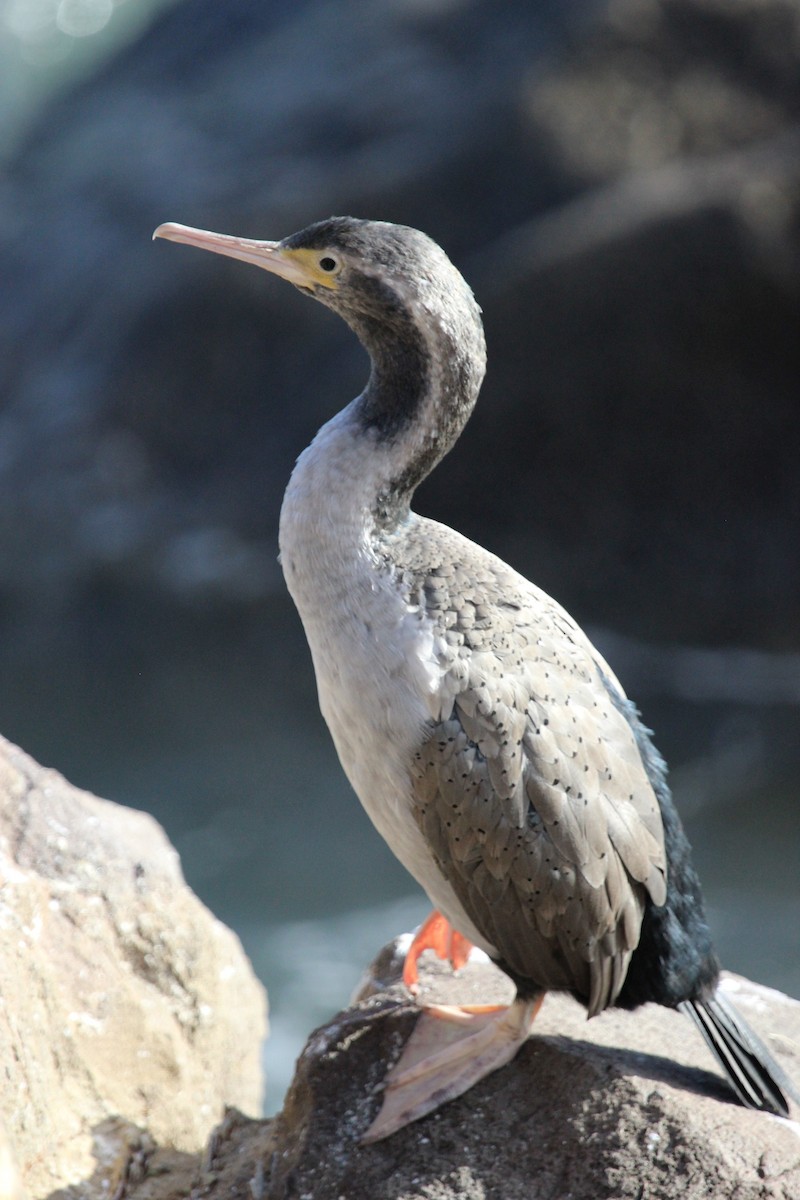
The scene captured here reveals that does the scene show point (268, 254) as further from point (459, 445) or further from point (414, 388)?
point (459, 445)

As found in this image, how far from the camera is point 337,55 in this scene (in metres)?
10.6

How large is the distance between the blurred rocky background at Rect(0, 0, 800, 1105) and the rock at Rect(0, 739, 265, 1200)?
12.6ft

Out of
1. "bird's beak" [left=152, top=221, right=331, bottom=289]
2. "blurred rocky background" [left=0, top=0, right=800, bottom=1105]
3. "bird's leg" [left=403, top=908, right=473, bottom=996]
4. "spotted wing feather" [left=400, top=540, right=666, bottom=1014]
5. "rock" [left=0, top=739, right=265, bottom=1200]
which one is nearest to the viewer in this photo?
"spotted wing feather" [left=400, top=540, right=666, bottom=1014]

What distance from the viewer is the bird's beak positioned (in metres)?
3.12

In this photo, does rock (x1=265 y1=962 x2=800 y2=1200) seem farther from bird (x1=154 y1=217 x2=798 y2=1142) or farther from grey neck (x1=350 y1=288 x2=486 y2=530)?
grey neck (x1=350 y1=288 x2=486 y2=530)

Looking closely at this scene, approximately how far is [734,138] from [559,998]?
7.46 m

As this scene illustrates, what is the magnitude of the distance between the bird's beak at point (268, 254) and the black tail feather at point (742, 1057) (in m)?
2.09

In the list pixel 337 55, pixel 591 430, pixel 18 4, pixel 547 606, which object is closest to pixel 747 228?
pixel 591 430

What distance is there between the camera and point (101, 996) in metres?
3.60

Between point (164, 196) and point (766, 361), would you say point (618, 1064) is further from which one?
point (164, 196)

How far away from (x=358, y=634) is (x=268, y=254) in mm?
985

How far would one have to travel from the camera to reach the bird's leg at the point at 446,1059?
10.3ft

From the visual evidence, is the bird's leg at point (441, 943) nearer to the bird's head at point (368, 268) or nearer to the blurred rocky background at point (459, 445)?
the bird's head at point (368, 268)

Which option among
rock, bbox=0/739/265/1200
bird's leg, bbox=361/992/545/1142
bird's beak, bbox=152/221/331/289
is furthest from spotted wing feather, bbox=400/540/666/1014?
rock, bbox=0/739/265/1200
